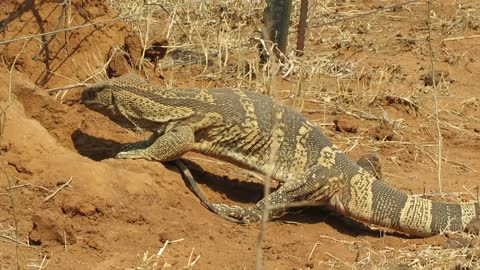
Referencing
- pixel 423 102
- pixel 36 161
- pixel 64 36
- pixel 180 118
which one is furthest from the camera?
pixel 423 102

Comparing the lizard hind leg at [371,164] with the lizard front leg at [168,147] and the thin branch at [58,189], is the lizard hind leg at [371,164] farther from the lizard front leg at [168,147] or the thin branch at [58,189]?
the thin branch at [58,189]

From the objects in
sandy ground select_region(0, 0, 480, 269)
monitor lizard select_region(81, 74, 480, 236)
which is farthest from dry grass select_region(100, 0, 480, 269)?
monitor lizard select_region(81, 74, 480, 236)

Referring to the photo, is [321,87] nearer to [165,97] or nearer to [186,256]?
[165,97]

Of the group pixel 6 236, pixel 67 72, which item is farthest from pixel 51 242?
pixel 67 72

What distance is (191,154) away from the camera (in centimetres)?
843

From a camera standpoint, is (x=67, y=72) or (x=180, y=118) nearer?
(x=180, y=118)

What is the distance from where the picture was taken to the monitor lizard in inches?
300

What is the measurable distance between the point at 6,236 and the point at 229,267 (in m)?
1.55

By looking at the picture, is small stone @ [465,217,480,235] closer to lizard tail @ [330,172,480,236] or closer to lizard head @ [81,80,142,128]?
lizard tail @ [330,172,480,236]

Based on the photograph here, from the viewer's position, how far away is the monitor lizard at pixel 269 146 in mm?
7613

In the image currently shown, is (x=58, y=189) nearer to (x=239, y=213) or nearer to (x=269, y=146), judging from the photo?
(x=239, y=213)

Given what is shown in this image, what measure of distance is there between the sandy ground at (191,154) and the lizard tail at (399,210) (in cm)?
13

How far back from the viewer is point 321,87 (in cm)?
1083

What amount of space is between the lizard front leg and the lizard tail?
1.36 metres
